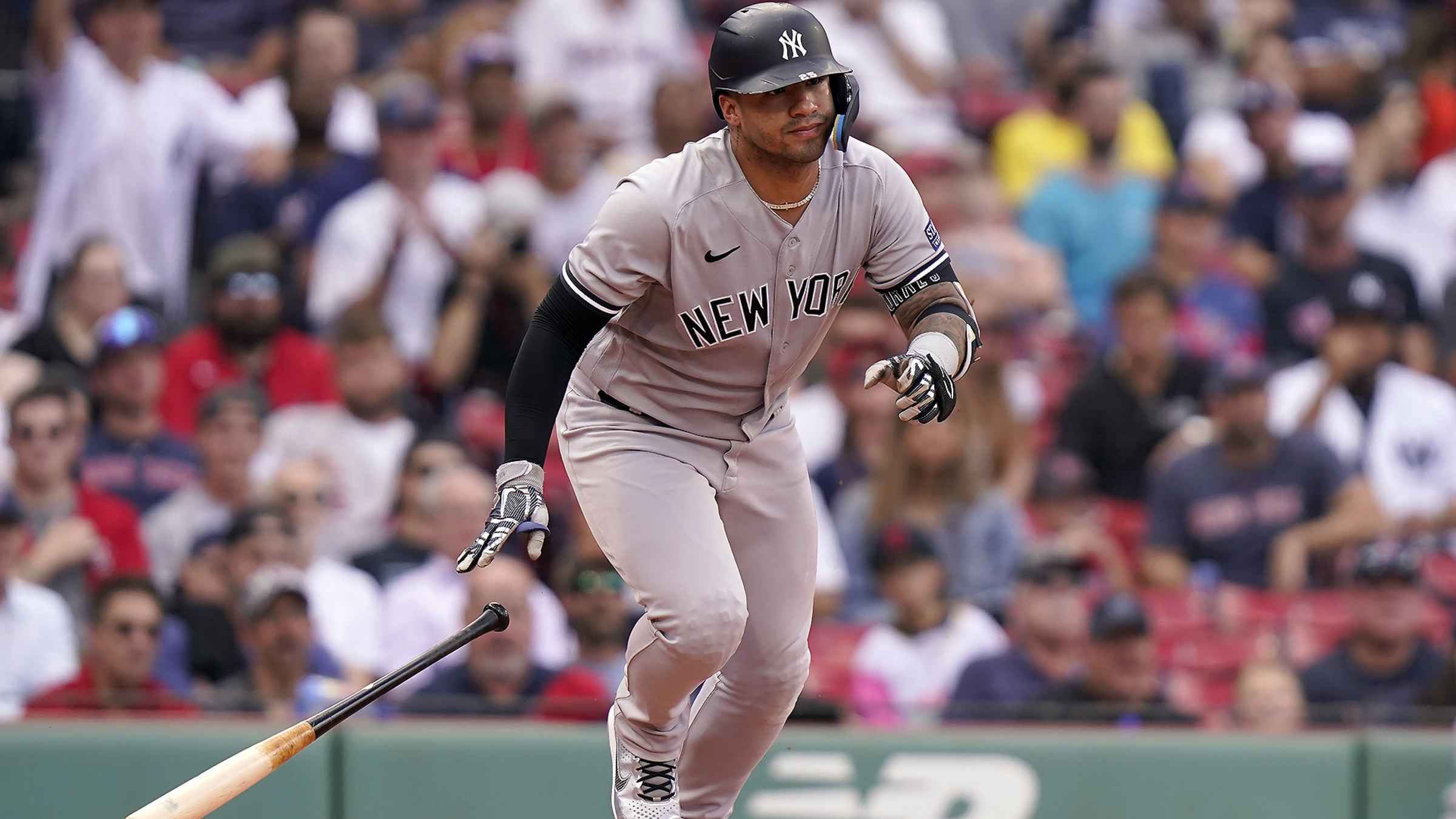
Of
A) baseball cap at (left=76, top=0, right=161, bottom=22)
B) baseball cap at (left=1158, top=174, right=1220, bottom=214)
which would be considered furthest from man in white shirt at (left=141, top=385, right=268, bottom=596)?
baseball cap at (left=1158, top=174, right=1220, bottom=214)

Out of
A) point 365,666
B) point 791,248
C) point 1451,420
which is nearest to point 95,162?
point 365,666

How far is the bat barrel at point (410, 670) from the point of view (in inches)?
180

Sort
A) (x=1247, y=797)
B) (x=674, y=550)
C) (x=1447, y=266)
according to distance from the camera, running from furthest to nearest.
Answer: (x=1447, y=266)
(x=1247, y=797)
(x=674, y=550)

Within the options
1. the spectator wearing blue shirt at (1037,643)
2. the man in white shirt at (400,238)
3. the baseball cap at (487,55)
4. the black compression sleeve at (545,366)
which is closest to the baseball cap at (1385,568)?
the spectator wearing blue shirt at (1037,643)

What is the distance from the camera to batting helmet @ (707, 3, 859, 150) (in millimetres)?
4277

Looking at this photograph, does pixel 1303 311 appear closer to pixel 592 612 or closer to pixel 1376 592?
pixel 1376 592

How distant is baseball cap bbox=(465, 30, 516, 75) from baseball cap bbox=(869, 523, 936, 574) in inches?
132

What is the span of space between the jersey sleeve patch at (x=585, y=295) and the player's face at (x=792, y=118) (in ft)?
1.60

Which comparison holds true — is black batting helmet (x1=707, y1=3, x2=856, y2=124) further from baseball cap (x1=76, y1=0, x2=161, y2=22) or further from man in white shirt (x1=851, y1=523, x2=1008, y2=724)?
baseball cap (x1=76, y1=0, x2=161, y2=22)

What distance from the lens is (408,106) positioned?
9.06 meters

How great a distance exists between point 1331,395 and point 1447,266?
1.62 metres

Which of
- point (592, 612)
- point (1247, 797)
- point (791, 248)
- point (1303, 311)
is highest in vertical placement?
point (791, 248)

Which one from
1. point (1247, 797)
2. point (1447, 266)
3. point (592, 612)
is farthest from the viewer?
point (1447, 266)

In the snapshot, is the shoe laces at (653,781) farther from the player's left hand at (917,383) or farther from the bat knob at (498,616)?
the player's left hand at (917,383)
